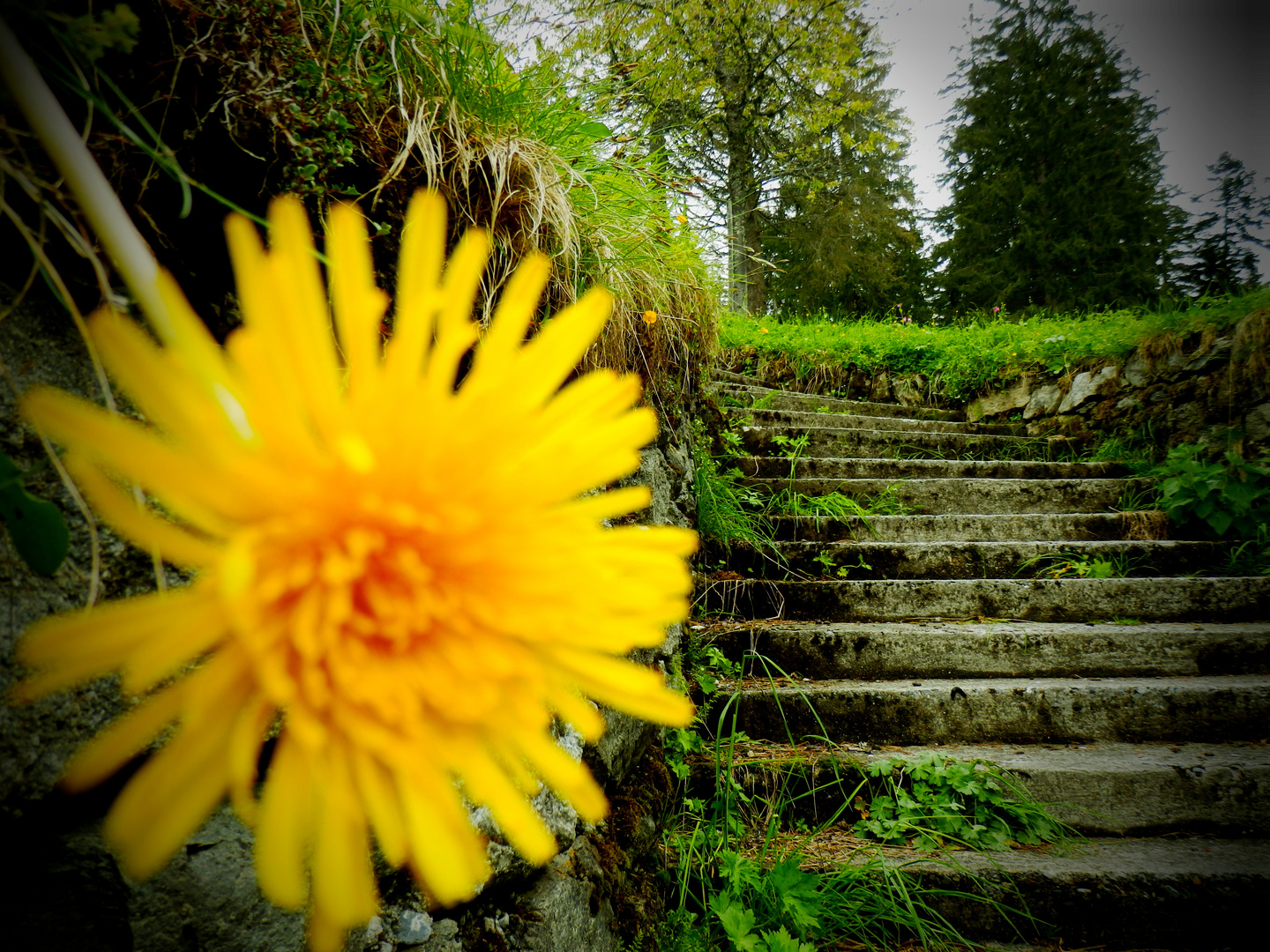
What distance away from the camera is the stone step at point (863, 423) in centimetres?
480

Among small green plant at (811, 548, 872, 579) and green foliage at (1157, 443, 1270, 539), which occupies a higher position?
green foliage at (1157, 443, 1270, 539)

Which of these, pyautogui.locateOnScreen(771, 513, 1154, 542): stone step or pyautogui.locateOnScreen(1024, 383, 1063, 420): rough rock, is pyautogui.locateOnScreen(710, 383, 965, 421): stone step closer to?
pyautogui.locateOnScreen(1024, 383, 1063, 420): rough rock

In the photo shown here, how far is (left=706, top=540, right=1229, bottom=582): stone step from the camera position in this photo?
333cm

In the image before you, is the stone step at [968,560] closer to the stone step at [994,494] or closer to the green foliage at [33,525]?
the stone step at [994,494]

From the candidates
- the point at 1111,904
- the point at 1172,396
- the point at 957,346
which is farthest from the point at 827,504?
the point at 957,346

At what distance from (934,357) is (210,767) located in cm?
709

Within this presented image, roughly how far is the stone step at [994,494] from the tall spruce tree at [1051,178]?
11963 millimetres

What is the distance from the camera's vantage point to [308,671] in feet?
0.88

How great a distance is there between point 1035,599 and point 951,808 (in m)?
1.55

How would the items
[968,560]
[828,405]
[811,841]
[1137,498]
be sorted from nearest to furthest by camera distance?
[811,841] < [968,560] < [1137,498] < [828,405]

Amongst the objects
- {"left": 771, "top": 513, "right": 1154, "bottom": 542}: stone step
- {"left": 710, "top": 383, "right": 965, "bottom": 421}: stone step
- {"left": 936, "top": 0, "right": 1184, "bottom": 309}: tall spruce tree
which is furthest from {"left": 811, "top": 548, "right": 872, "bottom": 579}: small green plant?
{"left": 936, "top": 0, "right": 1184, "bottom": 309}: tall spruce tree

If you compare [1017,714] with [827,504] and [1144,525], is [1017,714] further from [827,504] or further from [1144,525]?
[1144,525]

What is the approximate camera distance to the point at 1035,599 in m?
3.22

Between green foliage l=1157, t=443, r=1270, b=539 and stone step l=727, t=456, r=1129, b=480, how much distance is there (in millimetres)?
553
